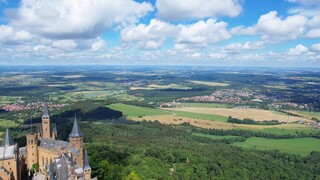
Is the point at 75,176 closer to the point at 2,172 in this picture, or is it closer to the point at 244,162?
the point at 2,172

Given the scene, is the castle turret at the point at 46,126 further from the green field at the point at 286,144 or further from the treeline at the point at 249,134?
the treeline at the point at 249,134

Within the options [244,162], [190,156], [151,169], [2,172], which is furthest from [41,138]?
[244,162]

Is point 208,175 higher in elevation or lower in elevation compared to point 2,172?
lower

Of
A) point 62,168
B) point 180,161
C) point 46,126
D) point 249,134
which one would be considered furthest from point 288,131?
point 62,168

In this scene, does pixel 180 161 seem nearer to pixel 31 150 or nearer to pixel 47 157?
pixel 47 157

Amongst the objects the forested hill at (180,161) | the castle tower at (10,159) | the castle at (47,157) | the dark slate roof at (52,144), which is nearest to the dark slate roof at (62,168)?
the castle at (47,157)

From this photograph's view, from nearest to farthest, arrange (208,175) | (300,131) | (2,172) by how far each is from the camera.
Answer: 1. (2,172)
2. (208,175)
3. (300,131)

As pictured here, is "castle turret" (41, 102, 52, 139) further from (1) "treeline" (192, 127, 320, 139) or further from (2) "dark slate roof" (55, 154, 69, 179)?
(1) "treeline" (192, 127, 320, 139)
